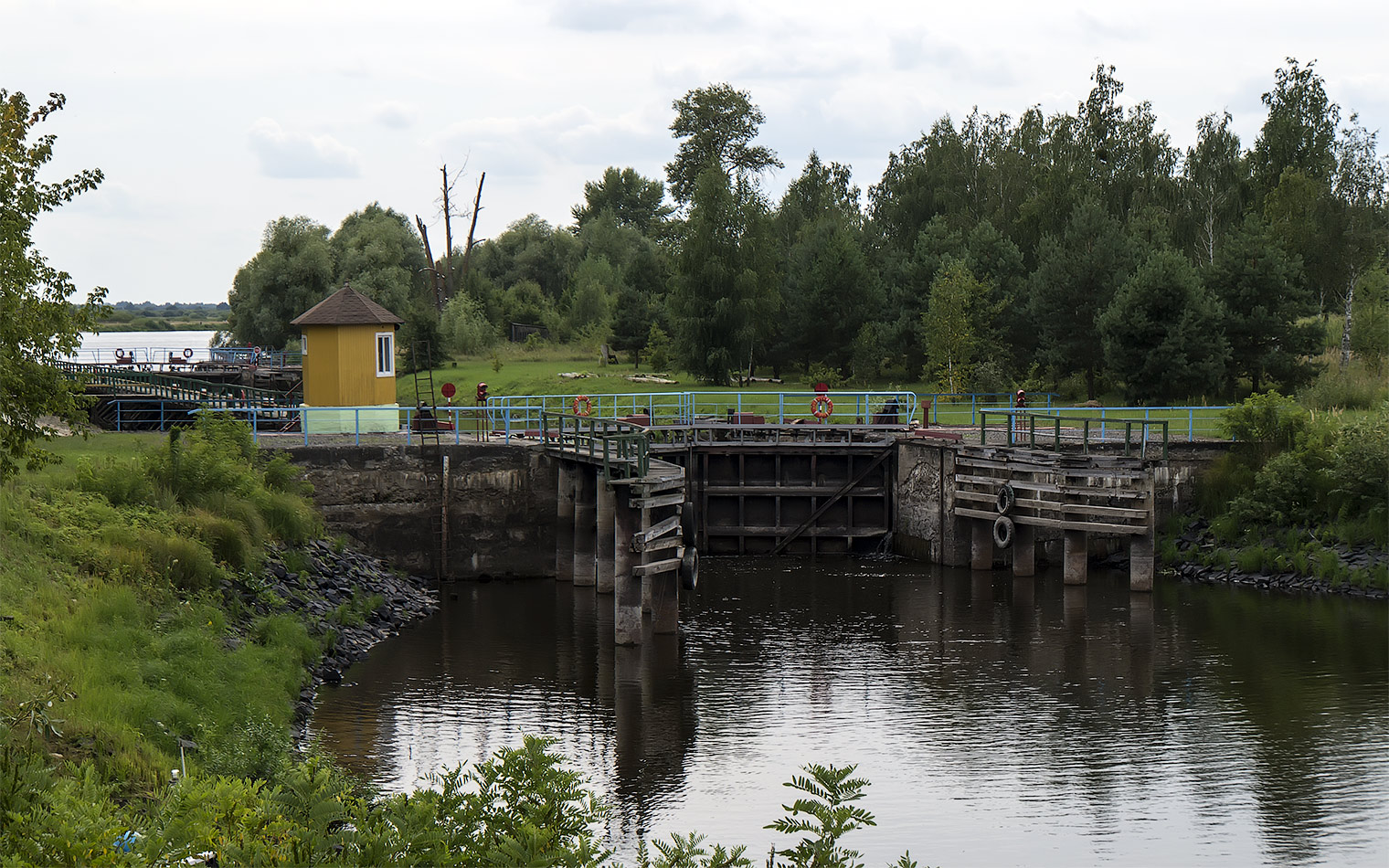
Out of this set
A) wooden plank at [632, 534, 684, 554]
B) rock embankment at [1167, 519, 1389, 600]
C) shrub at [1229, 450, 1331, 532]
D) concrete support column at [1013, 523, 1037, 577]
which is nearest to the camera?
wooden plank at [632, 534, 684, 554]

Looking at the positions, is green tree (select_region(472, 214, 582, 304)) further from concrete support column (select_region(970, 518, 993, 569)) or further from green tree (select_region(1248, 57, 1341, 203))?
concrete support column (select_region(970, 518, 993, 569))

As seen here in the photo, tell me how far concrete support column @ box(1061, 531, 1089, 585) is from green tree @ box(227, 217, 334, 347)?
50234 millimetres

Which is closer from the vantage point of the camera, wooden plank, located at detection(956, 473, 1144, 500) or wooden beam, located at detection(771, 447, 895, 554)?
wooden plank, located at detection(956, 473, 1144, 500)

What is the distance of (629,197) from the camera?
117 meters

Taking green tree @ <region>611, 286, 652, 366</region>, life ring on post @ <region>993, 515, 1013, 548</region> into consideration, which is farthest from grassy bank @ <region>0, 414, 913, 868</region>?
green tree @ <region>611, 286, 652, 366</region>

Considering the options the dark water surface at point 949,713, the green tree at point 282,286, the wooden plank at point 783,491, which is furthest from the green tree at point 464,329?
the dark water surface at point 949,713

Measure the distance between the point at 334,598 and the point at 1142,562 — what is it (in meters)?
17.8

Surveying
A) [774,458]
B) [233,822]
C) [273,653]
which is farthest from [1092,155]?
[233,822]

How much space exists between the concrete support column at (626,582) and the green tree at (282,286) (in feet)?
167

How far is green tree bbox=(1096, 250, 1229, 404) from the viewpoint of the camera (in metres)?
46.2

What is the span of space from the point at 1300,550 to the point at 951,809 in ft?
61.3

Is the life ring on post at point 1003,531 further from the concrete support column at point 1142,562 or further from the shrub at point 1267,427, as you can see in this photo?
the shrub at point 1267,427

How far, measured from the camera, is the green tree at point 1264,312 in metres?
46.8

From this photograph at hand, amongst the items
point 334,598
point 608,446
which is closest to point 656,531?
point 608,446
